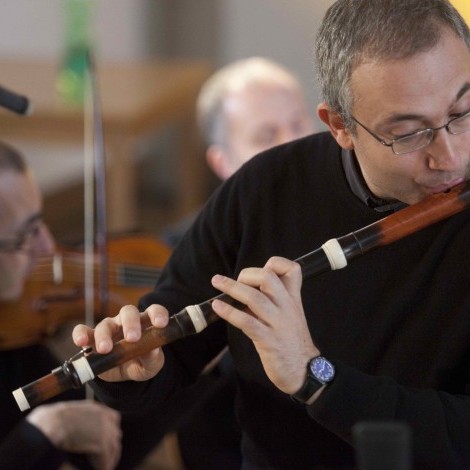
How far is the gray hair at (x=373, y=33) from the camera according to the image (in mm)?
1348

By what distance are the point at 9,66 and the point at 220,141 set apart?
137 centimetres

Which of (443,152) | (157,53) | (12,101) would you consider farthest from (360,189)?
(157,53)

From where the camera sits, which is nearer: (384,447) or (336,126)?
(384,447)

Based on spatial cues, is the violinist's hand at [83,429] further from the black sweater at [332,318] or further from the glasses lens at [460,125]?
the glasses lens at [460,125]

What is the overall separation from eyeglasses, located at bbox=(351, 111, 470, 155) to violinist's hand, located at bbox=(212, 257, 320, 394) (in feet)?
0.65

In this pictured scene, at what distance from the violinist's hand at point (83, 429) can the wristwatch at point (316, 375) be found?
2.18 ft

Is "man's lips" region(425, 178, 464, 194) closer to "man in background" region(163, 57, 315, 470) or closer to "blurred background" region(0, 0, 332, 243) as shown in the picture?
"man in background" region(163, 57, 315, 470)

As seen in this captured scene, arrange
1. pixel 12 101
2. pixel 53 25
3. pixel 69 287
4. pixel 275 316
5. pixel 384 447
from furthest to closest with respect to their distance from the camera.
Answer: pixel 53 25, pixel 69 287, pixel 12 101, pixel 275 316, pixel 384 447

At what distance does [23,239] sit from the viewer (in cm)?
213

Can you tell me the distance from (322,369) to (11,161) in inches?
37.8

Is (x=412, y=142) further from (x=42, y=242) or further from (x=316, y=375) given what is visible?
(x=42, y=242)

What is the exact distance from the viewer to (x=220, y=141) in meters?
2.75

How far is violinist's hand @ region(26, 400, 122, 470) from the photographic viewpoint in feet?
6.22

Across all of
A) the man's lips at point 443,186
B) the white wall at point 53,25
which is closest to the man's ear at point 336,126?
the man's lips at point 443,186
